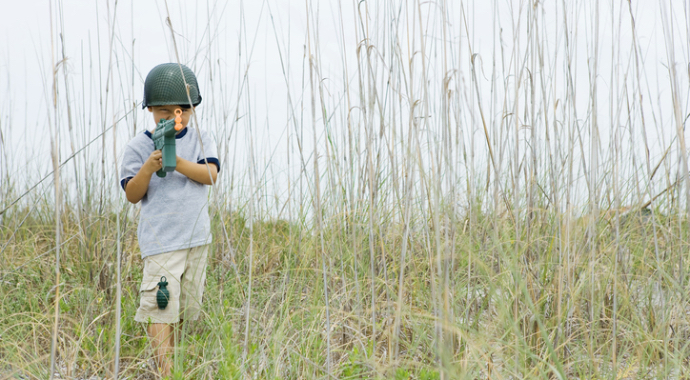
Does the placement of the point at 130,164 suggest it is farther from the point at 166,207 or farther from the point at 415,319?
the point at 415,319

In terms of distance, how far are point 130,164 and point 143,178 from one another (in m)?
0.11

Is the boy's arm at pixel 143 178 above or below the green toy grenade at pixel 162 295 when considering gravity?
above

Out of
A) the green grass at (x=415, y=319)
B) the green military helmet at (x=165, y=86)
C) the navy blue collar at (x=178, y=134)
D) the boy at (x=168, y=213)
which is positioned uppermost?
the green military helmet at (x=165, y=86)

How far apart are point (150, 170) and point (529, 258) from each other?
1103 millimetres

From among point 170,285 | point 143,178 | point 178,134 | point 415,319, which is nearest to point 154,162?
point 143,178

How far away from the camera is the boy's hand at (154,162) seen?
156 cm

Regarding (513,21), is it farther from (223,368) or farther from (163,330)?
(163,330)

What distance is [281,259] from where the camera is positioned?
7.62ft

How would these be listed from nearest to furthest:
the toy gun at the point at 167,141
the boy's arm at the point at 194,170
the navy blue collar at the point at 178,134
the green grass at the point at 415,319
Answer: the green grass at the point at 415,319, the toy gun at the point at 167,141, the boy's arm at the point at 194,170, the navy blue collar at the point at 178,134

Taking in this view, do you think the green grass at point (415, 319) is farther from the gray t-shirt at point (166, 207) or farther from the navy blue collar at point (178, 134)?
the navy blue collar at point (178, 134)

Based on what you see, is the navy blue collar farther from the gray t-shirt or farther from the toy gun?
the toy gun

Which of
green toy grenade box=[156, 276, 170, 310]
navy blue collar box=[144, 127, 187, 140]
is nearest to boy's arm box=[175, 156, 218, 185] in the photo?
navy blue collar box=[144, 127, 187, 140]

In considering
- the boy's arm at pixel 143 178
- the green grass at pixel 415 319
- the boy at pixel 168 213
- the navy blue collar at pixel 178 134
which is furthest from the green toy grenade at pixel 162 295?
the navy blue collar at pixel 178 134

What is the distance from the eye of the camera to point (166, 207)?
1.68 m
